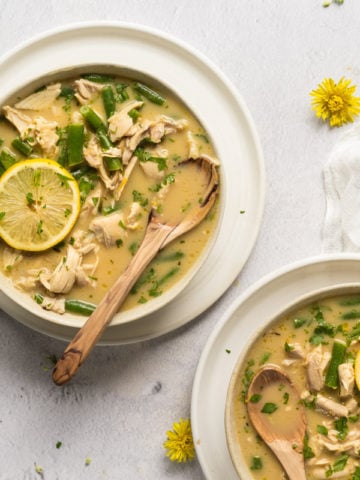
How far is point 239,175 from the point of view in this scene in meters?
2.83

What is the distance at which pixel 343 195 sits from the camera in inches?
116

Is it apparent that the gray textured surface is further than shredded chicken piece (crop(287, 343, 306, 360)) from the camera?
Yes

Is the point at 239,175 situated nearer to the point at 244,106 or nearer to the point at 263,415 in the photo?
the point at 244,106

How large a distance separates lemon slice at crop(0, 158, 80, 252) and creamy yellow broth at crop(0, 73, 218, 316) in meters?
0.06

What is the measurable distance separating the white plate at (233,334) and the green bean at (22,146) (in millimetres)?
938

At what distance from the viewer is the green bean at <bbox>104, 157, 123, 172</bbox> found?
260 centimetres

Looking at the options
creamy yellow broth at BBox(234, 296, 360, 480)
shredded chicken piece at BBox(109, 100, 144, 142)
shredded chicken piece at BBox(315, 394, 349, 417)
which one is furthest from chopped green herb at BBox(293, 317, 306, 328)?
shredded chicken piece at BBox(109, 100, 144, 142)

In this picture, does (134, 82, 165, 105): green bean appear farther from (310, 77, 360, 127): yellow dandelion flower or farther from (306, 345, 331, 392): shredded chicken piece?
(306, 345, 331, 392): shredded chicken piece

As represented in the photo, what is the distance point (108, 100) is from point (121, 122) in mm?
99

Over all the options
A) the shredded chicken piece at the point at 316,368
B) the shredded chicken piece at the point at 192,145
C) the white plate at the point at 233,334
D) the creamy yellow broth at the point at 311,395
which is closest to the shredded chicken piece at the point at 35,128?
the shredded chicken piece at the point at 192,145

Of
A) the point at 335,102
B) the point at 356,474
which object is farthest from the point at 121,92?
the point at 356,474

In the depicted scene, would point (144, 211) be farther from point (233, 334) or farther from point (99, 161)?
point (233, 334)

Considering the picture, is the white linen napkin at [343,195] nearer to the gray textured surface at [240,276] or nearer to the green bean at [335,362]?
the gray textured surface at [240,276]

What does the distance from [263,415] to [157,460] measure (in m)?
0.63
